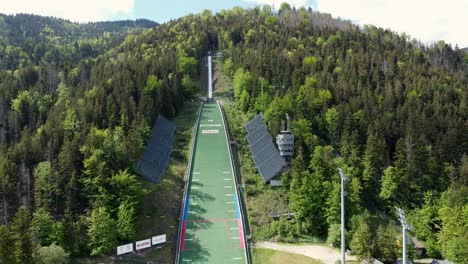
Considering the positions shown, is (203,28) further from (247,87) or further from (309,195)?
(309,195)

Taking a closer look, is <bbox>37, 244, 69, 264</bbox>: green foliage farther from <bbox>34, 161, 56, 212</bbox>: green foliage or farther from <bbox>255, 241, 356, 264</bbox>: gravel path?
<bbox>255, 241, 356, 264</bbox>: gravel path

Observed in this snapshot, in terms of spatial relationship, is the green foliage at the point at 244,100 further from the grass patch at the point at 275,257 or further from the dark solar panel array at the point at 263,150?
the grass patch at the point at 275,257

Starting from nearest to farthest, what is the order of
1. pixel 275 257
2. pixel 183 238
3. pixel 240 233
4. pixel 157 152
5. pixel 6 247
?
pixel 6 247, pixel 275 257, pixel 183 238, pixel 240 233, pixel 157 152

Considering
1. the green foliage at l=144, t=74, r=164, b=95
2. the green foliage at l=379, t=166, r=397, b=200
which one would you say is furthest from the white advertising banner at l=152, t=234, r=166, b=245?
the green foliage at l=144, t=74, r=164, b=95

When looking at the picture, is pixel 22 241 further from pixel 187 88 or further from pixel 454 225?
pixel 187 88

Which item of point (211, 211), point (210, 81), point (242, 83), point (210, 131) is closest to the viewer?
point (211, 211)

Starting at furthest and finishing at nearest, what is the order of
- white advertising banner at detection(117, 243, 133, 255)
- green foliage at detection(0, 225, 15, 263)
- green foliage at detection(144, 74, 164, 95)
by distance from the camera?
green foliage at detection(144, 74, 164, 95) < white advertising banner at detection(117, 243, 133, 255) < green foliage at detection(0, 225, 15, 263)

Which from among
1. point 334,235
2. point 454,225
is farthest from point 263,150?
point 454,225

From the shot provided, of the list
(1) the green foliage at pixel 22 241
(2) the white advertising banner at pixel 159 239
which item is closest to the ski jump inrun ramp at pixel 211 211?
(2) the white advertising banner at pixel 159 239
